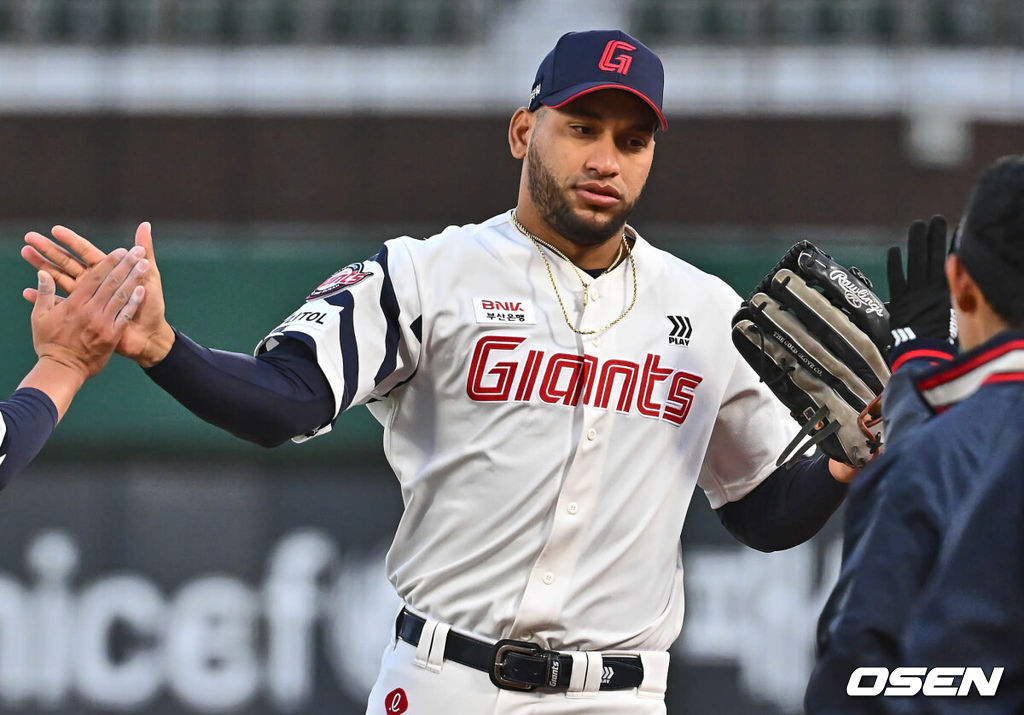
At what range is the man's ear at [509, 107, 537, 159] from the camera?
3229mm

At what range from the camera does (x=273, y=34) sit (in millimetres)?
11078

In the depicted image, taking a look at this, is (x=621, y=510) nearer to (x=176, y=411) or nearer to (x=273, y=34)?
(x=176, y=411)

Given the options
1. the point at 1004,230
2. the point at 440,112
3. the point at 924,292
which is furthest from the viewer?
the point at 440,112

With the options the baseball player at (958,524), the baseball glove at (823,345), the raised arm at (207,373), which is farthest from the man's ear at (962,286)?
the raised arm at (207,373)

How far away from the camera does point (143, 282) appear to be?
2689 millimetres

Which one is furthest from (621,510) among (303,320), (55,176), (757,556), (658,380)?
(55,176)

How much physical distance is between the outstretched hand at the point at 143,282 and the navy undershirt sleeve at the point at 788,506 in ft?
4.51

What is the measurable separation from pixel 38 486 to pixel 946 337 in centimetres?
508

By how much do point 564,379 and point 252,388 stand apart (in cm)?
65

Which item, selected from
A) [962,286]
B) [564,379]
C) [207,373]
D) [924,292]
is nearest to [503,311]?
[564,379]

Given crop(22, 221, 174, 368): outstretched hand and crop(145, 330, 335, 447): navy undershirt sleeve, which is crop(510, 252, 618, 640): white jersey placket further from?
crop(22, 221, 174, 368): outstretched hand

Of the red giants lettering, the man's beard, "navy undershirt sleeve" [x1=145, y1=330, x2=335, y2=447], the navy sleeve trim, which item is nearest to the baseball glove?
the red giants lettering

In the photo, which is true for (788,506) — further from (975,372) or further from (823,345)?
(975,372)

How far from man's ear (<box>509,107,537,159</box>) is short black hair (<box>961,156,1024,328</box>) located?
54.5 inches
